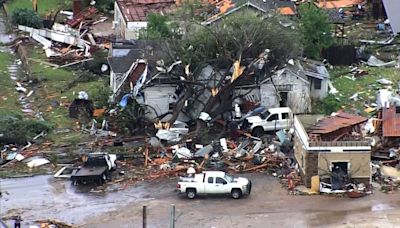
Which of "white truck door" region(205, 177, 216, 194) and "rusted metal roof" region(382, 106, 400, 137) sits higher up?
"rusted metal roof" region(382, 106, 400, 137)

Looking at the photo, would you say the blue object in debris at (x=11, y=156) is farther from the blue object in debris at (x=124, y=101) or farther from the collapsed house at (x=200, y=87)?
the collapsed house at (x=200, y=87)

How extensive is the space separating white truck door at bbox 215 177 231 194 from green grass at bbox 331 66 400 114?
921cm

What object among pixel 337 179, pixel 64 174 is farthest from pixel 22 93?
pixel 337 179

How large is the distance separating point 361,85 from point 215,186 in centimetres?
1291

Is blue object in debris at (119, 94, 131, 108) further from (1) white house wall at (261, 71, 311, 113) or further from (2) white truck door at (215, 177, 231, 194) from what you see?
(2) white truck door at (215, 177, 231, 194)

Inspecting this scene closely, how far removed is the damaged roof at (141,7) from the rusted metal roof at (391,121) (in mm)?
16966

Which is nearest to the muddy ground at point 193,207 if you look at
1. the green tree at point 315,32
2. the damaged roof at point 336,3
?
the green tree at point 315,32

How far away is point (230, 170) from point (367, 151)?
4434 mm

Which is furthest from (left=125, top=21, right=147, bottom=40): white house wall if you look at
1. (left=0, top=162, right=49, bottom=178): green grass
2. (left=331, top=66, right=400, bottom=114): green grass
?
(left=0, top=162, right=49, bottom=178): green grass

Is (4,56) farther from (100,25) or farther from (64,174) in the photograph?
(64,174)

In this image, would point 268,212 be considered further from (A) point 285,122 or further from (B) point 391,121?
(A) point 285,122

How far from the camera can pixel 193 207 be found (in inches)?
1043

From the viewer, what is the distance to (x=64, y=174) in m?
29.4

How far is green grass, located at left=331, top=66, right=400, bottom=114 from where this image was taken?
117 feet
